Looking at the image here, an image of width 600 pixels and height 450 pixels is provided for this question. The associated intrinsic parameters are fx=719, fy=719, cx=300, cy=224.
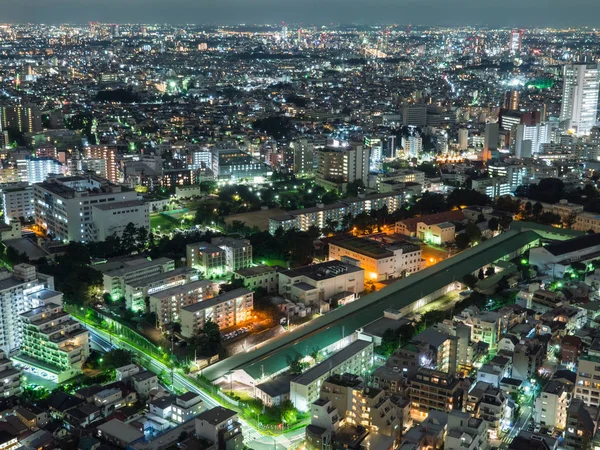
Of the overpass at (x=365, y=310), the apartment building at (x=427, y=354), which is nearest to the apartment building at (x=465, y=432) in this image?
the apartment building at (x=427, y=354)

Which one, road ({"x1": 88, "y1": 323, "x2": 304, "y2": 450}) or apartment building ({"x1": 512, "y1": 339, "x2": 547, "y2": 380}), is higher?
apartment building ({"x1": 512, "y1": 339, "x2": 547, "y2": 380})

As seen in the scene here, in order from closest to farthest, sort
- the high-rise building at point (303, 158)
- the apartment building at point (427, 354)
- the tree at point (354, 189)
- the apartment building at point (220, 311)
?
the apartment building at point (427, 354) → the apartment building at point (220, 311) → the tree at point (354, 189) → the high-rise building at point (303, 158)

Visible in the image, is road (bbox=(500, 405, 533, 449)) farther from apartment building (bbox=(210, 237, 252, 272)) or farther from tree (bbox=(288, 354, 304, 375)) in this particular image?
apartment building (bbox=(210, 237, 252, 272))

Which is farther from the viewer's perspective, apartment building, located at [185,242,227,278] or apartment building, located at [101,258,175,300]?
apartment building, located at [185,242,227,278]

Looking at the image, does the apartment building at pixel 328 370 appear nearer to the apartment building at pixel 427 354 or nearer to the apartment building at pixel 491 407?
the apartment building at pixel 427 354

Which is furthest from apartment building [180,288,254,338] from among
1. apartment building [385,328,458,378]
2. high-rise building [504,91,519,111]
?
high-rise building [504,91,519,111]

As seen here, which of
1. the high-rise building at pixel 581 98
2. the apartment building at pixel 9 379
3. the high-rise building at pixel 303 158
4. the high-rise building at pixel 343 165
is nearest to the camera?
the apartment building at pixel 9 379

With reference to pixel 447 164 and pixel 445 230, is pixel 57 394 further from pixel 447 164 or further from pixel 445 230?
pixel 447 164
